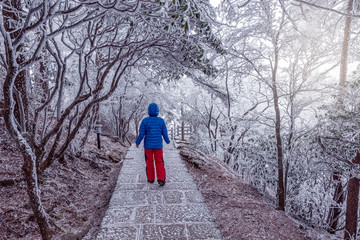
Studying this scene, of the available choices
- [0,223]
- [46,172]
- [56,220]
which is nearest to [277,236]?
[56,220]

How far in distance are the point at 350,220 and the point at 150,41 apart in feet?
17.3

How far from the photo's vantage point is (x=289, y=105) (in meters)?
4.10

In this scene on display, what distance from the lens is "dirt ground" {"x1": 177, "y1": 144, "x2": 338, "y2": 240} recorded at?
9.71 ft

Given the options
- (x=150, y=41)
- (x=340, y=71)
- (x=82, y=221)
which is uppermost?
(x=150, y=41)

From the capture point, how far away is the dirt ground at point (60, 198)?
2.70 meters

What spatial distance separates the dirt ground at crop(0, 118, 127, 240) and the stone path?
1.05ft

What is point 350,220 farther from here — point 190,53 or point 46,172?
point 46,172

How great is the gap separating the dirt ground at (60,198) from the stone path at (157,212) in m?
0.32

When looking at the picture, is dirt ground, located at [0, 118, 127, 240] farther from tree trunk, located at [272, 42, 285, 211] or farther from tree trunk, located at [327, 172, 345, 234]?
tree trunk, located at [327, 172, 345, 234]

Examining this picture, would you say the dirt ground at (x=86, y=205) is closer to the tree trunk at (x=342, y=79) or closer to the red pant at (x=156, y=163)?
the red pant at (x=156, y=163)

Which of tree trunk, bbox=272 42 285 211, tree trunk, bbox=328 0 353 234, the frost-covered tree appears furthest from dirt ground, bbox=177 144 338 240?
the frost-covered tree

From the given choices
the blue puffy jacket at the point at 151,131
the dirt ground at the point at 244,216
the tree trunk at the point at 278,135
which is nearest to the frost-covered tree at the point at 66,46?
the blue puffy jacket at the point at 151,131

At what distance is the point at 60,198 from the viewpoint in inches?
145

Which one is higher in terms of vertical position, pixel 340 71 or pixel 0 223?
pixel 340 71
